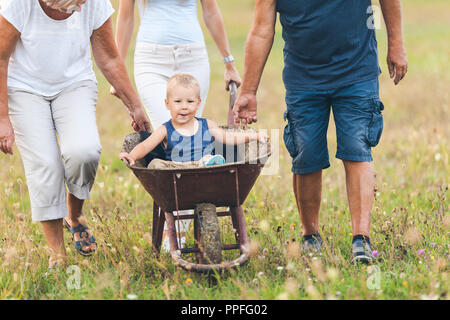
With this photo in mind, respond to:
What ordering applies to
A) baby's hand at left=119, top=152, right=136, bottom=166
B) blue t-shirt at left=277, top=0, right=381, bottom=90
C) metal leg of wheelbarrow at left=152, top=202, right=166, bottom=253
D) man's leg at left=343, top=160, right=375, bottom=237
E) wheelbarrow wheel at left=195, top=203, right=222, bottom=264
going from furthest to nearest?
metal leg of wheelbarrow at left=152, top=202, right=166, bottom=253 → man's leg at left=343, top=160, right=375, bottom=237 → blue t-shirt at left=277, top=0, right=381, bottom=90 → baby's hand at left=119, top=152, right=136, bottom=166 → wheelbarrow wheel at left=195, top=203, right=222, bottom=264

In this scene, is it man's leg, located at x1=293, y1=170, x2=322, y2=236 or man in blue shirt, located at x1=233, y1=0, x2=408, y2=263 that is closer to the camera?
man in blue shirt, located at x1=233, y1=0, x2=408, y2=263

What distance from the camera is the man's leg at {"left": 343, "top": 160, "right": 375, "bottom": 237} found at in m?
4.10

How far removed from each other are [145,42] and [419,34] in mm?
17685

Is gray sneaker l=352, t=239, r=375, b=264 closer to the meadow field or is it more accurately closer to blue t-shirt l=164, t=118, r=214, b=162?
the meadow field

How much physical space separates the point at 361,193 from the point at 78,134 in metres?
1.88

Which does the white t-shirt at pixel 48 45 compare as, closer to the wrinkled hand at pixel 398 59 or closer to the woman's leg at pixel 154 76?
the woman's leg at pixel 154 76

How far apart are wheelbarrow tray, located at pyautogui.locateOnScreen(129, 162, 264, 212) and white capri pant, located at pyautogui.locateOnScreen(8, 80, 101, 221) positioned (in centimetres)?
62

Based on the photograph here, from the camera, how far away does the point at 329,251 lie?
12.7 feet

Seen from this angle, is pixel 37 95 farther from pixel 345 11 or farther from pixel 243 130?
pixel 345 11

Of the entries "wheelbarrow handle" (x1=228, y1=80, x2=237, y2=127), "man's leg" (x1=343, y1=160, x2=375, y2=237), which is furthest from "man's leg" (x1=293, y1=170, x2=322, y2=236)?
"wheelbarrow handle" (x1=228, y1=80, x2=237, y2=127)

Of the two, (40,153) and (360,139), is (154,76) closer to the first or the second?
(40,153)

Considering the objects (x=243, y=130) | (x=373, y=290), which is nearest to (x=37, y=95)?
(x=243, y=130)

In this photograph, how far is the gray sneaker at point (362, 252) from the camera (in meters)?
3.88
